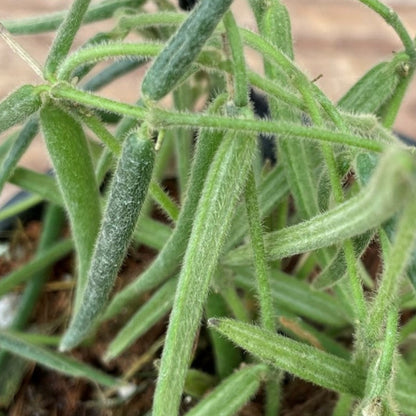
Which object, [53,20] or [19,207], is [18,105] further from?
[19,207]

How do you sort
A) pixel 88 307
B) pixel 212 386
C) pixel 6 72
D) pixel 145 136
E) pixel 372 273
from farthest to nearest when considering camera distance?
pixel 6 72 < pixel 372 273 < pixel 212 386 < pixel 88 307 < pixel 145 136

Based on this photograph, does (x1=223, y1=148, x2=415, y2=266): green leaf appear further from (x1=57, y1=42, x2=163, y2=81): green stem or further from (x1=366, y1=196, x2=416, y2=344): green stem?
(x1=57, y1=42, x2=163, y2=81): green stem

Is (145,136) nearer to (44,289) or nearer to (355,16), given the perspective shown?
(44,289)

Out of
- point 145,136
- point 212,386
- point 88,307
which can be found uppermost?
point 145,136

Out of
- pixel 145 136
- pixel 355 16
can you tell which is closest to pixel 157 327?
pixel 145 136

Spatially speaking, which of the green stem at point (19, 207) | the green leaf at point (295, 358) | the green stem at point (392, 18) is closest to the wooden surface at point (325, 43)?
the green stem at point (19, 207)

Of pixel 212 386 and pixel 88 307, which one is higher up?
pixel 88 307
